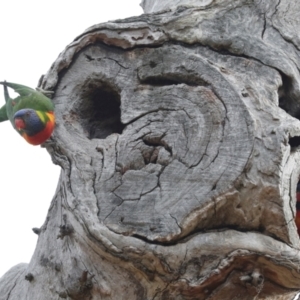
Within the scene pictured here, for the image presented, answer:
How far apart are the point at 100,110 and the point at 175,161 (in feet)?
1.51

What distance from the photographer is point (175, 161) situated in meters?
1.80

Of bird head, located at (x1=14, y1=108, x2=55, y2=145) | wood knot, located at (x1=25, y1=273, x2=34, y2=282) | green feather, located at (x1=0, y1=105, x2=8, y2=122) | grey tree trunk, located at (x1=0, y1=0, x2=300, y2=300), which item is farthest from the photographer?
green feather, located at (x1=0, y1=105, x2=8, y2=122)

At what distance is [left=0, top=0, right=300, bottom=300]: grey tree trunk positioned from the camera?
5.48ft

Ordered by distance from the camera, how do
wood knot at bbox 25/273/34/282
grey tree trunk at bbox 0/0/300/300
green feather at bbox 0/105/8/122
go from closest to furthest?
grey tree trunk at bbox 0/0/300/300
wood knot at bbox 25/273/34/282
green feather at bbox 0/105/8/122

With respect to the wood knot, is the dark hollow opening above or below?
above

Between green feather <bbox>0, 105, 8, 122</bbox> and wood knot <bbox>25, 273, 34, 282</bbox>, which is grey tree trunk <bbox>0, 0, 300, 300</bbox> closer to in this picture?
wood knot <bbox>25, 273, 34, 282</bbox>

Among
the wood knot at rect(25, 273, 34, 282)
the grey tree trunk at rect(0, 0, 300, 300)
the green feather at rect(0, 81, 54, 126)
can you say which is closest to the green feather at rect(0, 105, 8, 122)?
the green feather at rect(0, 81, 54, 126)

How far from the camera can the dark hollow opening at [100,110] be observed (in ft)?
6.74

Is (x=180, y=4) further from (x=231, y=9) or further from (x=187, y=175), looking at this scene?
(x=187, y=175)

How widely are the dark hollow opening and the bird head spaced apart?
125mm

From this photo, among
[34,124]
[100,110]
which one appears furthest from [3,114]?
[100,110]

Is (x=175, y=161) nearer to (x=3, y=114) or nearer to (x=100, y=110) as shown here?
(x=100, y=110)

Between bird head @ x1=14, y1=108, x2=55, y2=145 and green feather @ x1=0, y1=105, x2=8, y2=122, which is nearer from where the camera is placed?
bird head @ x1=14, y1=108, x2=55, y2=145

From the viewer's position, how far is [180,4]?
2.31 meters
